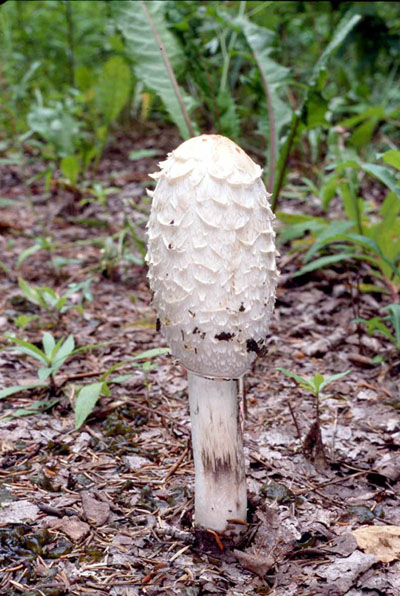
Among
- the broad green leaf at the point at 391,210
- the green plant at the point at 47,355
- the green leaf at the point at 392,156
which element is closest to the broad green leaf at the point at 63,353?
the green plant at the point at 47,355

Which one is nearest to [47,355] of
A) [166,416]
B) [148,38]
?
[166,416]

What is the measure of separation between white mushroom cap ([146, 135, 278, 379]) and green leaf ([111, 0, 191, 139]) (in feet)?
7.05

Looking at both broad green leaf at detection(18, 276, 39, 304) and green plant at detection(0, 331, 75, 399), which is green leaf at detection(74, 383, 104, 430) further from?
broad green leaf at detection(18, 276, 39, 304)

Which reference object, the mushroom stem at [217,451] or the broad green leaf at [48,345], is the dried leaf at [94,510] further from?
the broad green leaf at [48,345]

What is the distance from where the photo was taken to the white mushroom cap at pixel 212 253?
165 centimetres

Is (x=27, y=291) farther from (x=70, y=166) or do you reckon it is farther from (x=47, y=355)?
(x=70, y=166)

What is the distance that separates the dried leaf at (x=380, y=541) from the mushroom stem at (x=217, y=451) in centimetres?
40

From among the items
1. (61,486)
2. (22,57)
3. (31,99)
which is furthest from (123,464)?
(31,99)

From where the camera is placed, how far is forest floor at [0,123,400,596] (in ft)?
5.86

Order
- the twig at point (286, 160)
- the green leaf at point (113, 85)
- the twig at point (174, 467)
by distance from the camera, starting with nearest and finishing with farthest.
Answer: the twig at point (174, 467) → the twig at point (286, 160) → the green leaf at point (113, 85)

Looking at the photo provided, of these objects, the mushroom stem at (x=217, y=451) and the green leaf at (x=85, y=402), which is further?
the green leaf at (x=85, y=402)

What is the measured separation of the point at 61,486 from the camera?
212 cm

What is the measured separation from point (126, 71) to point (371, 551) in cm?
557

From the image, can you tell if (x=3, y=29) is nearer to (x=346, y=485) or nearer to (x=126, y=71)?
(x=126, y=71)
